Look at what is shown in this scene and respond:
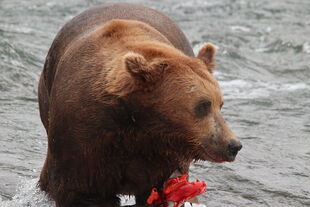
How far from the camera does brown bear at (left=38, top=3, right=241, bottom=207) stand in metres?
5.09

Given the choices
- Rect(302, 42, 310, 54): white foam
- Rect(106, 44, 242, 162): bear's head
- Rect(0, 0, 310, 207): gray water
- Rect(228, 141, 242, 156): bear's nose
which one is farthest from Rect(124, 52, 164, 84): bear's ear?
Rect(302, 42, 310, 54): white foam

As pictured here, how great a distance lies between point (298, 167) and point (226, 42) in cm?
613

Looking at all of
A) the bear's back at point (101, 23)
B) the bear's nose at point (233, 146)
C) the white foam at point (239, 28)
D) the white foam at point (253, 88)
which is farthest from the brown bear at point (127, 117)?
the white foam at point (239, 28)

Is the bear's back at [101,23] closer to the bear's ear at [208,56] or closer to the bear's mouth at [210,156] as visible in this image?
the bear's ear at [208,56]

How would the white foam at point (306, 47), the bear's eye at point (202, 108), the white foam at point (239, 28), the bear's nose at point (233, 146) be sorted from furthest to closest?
the white foam at point (239, 28), the white foam at point (306, 47), the bear's eye at point (202, 108), the bear's nose at point (233, 146)

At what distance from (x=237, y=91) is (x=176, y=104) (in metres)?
6.38

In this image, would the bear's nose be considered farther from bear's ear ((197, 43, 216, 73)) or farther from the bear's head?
bear's ear ((197, 43, 216, 73))

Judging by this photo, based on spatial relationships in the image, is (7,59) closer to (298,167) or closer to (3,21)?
(3,21)

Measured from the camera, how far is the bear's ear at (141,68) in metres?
4.98

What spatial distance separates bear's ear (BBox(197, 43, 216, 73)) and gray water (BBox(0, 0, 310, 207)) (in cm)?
185

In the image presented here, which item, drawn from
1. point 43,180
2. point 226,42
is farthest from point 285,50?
point 43,180

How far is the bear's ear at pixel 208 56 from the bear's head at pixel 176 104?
0.37m

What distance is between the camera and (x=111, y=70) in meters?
5.23

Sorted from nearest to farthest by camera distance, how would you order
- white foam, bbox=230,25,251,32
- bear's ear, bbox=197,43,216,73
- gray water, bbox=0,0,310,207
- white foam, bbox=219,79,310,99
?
bear's ear, bbox=197,43,216,73, gray water, bbox=0,0,310,207, white foam, bbox=219,79,310,99, white foam, bbox=230,25,251,32
